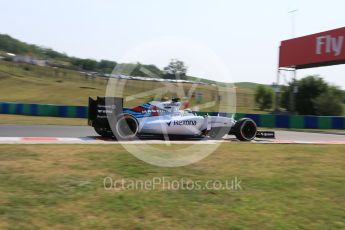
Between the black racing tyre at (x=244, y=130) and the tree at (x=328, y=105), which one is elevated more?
the tree at (x=328, y=105)

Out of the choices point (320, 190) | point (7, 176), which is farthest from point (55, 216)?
point (320, 190)

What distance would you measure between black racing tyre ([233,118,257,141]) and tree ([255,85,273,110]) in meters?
37.0

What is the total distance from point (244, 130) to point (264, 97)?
38.7 metres

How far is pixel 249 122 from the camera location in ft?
50.5

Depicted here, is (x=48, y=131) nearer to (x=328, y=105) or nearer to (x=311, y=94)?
(x=328, y=105)

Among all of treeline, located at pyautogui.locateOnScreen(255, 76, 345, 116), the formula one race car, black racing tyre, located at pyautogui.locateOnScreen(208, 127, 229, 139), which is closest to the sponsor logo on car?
the formula one race car

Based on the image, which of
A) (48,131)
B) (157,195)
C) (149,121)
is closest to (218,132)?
(149,121)

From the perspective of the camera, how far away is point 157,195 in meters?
7.21

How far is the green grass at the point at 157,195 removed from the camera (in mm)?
6270

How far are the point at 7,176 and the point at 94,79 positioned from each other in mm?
59824

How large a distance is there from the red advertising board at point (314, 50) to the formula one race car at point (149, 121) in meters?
18.8

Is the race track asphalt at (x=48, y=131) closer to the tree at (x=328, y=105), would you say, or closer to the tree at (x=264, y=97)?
the tree at (x=328, y=105)

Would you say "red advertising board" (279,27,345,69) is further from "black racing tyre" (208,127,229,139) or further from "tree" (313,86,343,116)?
"black racing tyre" (208,127,229,139)

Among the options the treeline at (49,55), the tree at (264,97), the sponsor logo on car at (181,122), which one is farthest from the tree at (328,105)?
the treeline at (49,55)
